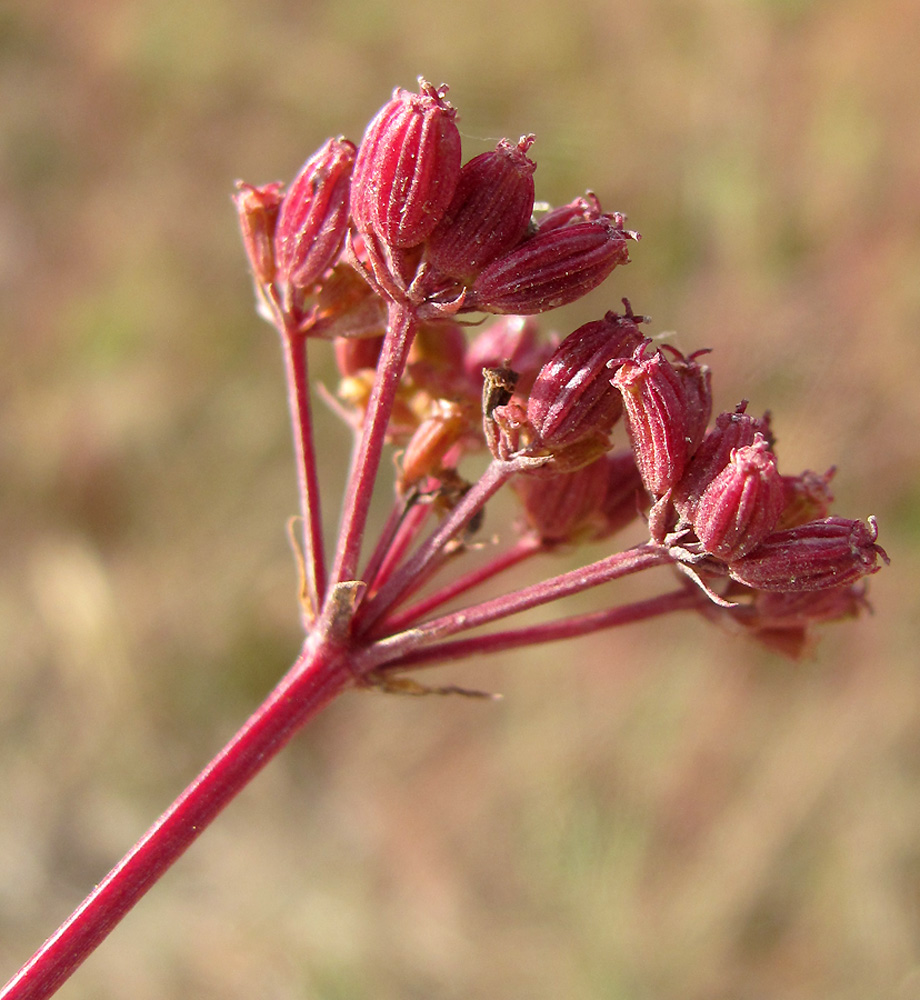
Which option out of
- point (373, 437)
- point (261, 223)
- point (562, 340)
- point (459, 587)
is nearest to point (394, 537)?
point (459, 587)

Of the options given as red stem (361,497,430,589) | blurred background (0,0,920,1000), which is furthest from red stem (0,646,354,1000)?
blurred background (0,0,920,1000)

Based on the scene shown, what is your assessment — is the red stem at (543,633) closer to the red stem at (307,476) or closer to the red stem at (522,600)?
the red stem at (522,600)

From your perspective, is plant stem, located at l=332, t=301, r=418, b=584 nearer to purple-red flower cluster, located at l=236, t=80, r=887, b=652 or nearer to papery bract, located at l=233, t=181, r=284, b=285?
purple-red flower cluster, located at l=236, t=80, r=887, b=652

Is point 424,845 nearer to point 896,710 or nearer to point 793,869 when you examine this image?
point 793,869

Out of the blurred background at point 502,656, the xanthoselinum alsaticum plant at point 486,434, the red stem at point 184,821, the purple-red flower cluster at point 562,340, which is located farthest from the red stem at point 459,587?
the blurred background at point 502,656

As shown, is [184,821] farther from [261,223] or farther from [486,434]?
[261,223]

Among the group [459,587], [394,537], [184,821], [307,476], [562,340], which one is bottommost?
[184,821]

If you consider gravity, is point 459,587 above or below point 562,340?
below
